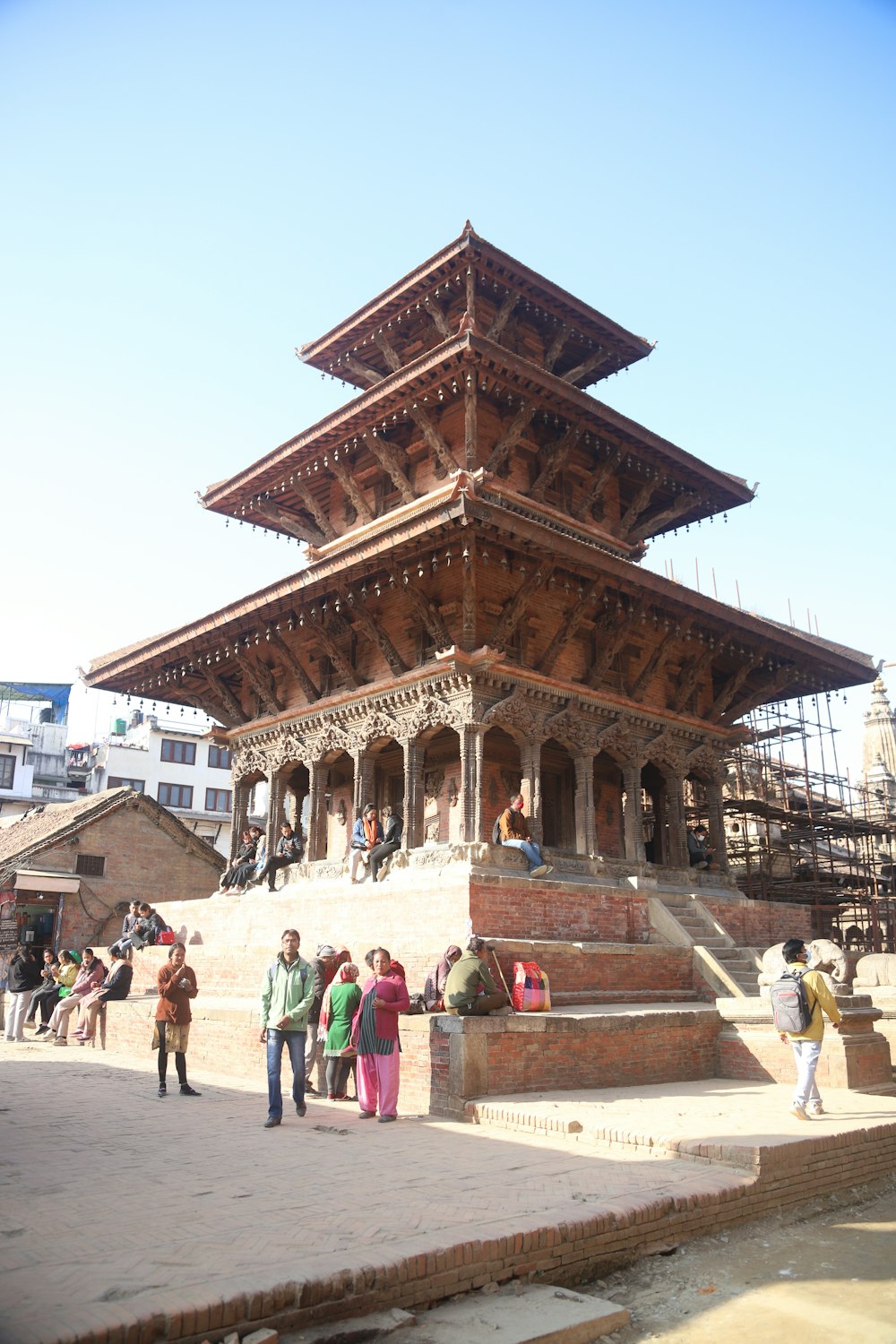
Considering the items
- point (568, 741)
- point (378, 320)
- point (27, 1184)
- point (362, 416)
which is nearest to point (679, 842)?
point (568, 741)

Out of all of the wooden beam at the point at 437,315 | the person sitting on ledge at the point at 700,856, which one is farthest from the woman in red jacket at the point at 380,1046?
the wooden beam at the point at 437,315

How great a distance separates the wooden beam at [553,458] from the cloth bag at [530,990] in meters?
10.7

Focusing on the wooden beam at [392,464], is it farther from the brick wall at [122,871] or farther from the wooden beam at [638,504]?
the brick wall at [122,871]

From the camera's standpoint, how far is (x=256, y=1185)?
611 cm

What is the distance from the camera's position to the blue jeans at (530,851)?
48.1ft

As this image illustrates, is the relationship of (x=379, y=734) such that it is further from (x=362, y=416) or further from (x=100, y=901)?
(x=100, y=901)

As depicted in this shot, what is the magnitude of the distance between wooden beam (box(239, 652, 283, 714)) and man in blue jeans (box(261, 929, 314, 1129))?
1182 centimetres

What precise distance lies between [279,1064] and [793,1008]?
4559mm

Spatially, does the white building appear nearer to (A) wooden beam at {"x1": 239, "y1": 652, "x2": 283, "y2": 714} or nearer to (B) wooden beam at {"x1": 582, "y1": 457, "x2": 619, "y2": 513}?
(A) wooden beam at {"x1": 239, "y1": 652, "x2": 283, "y2": 714}

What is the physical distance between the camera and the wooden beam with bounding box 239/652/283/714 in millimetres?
20484

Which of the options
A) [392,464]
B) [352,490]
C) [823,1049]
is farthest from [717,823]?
[352,490]

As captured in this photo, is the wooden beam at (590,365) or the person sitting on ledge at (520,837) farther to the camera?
the wooden beam at (590,365)

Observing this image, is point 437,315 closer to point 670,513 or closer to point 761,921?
point 670,513

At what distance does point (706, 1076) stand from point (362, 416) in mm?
12723
